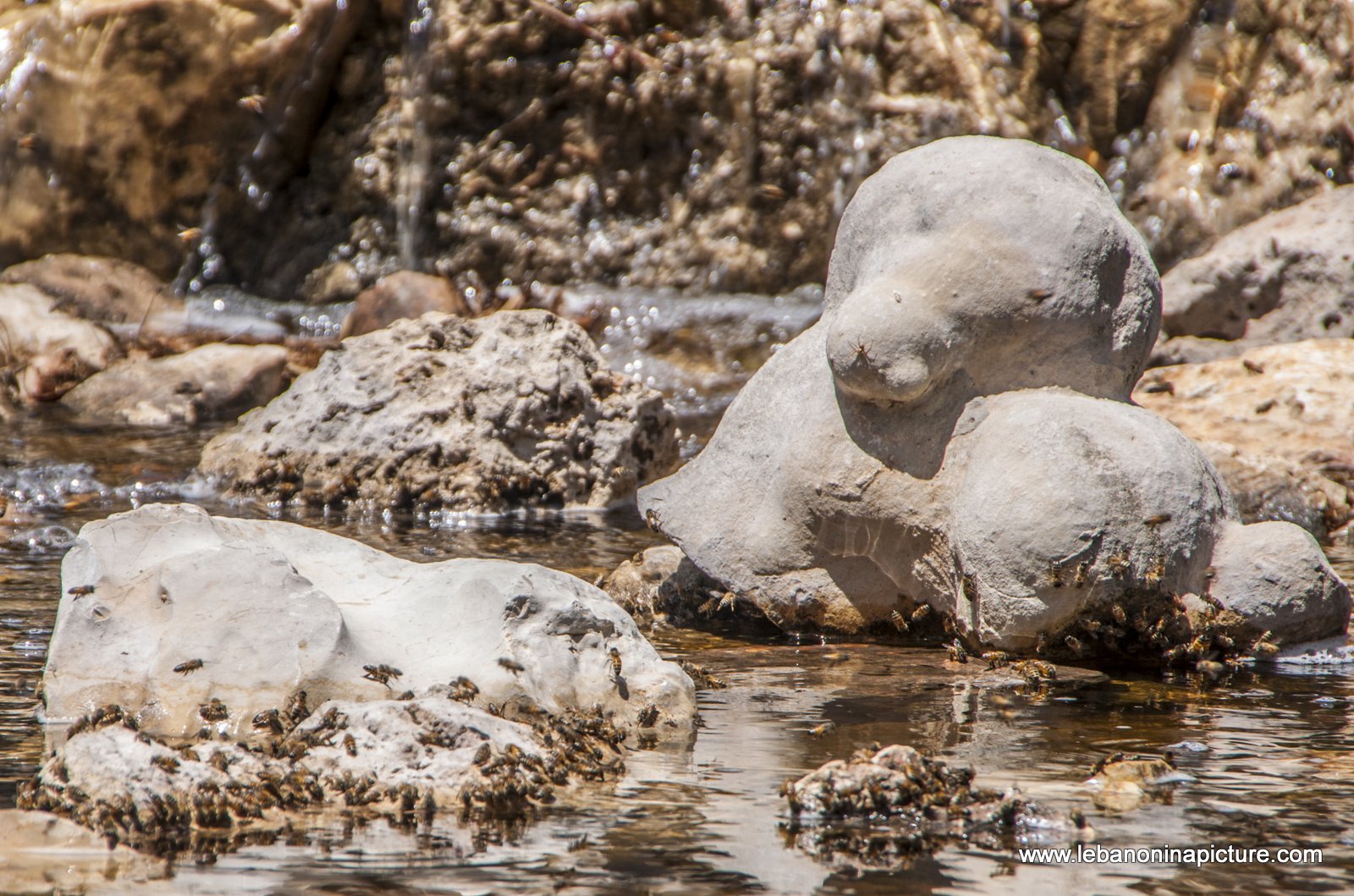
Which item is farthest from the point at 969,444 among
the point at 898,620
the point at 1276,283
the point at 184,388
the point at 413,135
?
the point at 413,135

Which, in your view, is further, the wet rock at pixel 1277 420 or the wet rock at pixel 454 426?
the wet rock at pixel 454 426

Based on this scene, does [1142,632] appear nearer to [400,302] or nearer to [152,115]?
[400,302]

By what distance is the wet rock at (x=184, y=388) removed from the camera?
11.6 m

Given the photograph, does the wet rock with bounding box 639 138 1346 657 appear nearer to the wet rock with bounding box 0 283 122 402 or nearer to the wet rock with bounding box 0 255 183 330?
the wet rock with bounding box 0 283 122 402

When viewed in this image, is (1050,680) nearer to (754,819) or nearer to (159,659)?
(754,819)

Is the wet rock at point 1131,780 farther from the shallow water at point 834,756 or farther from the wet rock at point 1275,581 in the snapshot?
the wet rock at point 1275,581

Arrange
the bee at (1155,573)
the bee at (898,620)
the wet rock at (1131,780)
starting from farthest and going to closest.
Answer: the bee at (898,620) → the bee at (1155,573) → the wet rock at (1131,780)

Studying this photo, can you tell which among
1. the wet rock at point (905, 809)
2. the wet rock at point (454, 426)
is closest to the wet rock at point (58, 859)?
the wet rock at point (905, 809)

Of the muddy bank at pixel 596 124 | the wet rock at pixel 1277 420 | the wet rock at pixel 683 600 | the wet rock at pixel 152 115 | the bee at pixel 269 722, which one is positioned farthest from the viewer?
the muddy bank at pixel 596 124

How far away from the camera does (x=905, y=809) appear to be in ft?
11.8

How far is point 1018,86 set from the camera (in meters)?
15.5

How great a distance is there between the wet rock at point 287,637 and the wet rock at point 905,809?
3.05 ft

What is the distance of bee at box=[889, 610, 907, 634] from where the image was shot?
18.9 ft

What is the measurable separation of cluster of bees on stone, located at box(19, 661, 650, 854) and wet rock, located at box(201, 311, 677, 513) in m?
4.62
